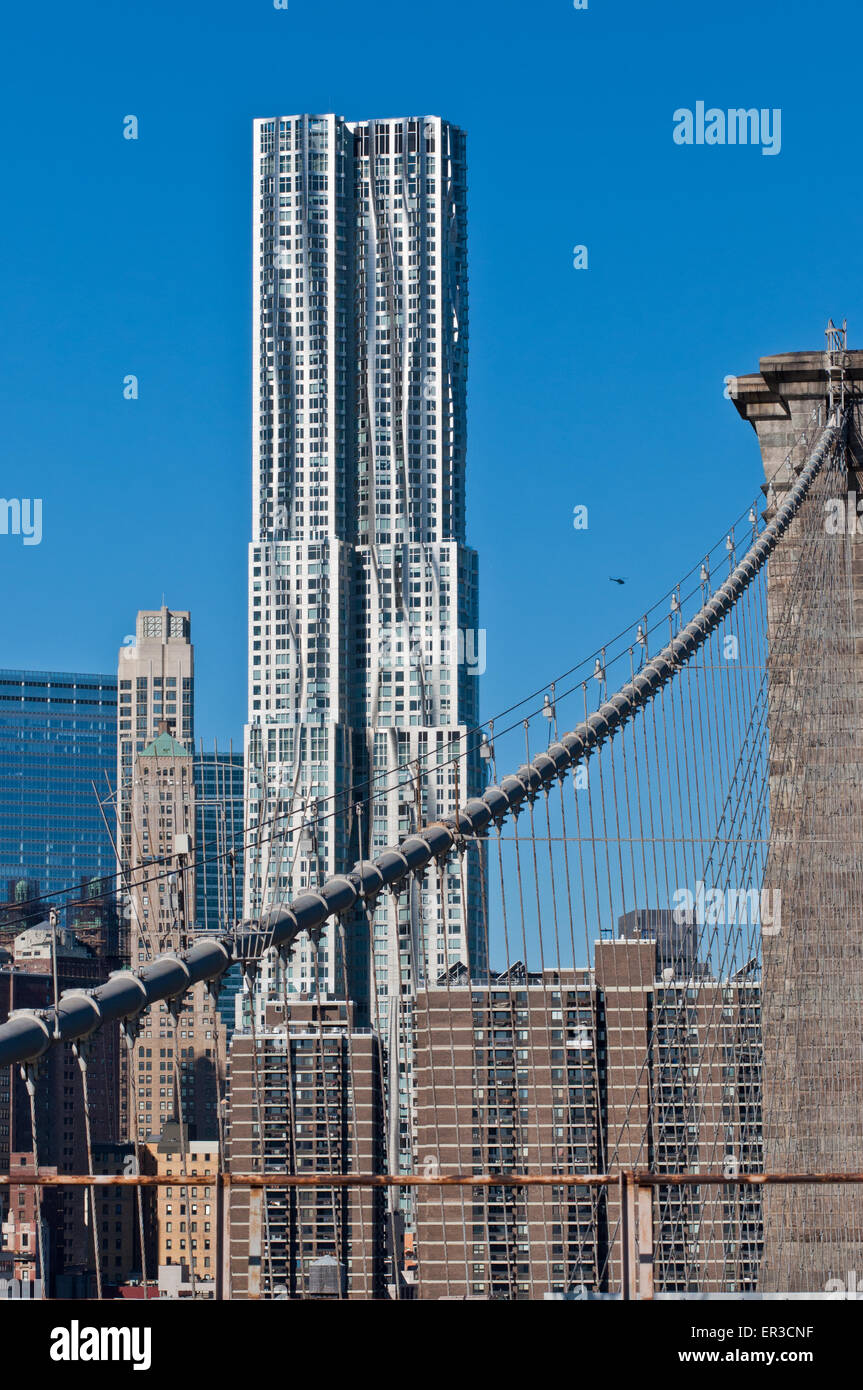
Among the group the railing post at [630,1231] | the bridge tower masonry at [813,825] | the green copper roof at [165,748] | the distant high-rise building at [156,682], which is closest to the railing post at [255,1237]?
the railing post at [630,1231]

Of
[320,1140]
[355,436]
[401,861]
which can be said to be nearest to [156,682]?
[355,436]

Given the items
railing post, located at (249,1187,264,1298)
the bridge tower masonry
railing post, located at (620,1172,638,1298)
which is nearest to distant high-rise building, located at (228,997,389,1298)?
the bridge tower masonry

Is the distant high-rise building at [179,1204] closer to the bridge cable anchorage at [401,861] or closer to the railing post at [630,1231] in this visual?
the bridge cable anchorage at [401,861]

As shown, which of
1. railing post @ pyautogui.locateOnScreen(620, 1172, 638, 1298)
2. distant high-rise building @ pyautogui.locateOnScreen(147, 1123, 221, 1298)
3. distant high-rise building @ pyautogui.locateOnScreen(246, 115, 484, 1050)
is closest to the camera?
railing post @ pyautogui.locateOnScreen(620, 1172, 638, 1298)

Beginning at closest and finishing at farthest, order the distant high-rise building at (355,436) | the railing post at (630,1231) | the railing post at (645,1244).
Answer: the railing post at (645,1244)
the railing post at (630,1231)
the distant high-rise building at (355,436)

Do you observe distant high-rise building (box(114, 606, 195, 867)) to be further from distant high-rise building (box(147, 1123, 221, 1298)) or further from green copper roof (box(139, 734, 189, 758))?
distant high-rise building (box(147, 1123, 221, 1298))

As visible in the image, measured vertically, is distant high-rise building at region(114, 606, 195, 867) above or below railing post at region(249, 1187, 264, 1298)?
above

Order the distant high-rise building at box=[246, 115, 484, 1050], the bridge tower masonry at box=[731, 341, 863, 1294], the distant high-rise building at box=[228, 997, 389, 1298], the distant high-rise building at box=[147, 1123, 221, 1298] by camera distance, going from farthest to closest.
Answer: the distant high-rise building at box=[246, 115, 484, 1050] < the distant high-rise building at box=[147, 1123, 221, 1298] < the distant high-rise building at box=[228, 997, 389, 1298] < the bridge tower masonry at box=[731, 341, 863, 1294]
